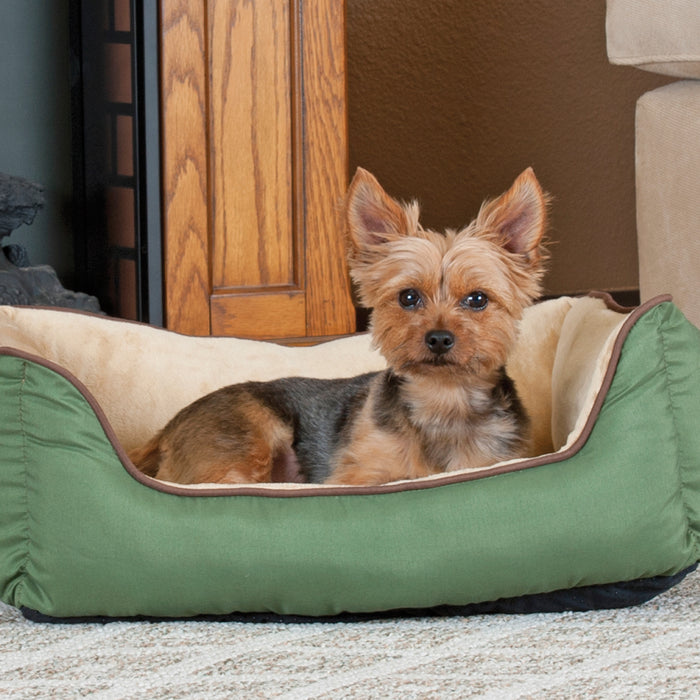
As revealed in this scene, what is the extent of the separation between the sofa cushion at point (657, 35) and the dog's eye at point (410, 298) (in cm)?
88

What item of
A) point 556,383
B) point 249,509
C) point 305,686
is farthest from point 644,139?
point 305,686

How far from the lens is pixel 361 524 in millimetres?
1504

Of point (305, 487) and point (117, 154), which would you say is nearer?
point (305, 487)

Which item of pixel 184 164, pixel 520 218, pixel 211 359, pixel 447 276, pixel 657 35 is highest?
pixel 657 35

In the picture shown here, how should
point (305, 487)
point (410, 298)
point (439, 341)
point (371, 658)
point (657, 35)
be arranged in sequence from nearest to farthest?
point (371, 658) < point (305, 487) < point (439, 341) < point (410, 298) < point (657, 35)

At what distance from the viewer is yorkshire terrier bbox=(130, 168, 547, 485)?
6.37 feet

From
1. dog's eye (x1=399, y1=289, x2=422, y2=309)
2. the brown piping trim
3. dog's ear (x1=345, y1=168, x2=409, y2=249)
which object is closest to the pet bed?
the brown piping trim

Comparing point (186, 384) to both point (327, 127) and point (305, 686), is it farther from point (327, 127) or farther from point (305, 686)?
point (305, 686)

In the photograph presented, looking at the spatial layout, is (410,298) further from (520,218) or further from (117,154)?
(117,154)

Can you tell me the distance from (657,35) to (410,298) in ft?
3.00

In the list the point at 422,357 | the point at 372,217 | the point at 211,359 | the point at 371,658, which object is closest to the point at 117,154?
the point at 211,359

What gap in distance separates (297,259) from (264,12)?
0.67 meters

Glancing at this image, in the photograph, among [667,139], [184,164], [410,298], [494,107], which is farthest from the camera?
[494,107]

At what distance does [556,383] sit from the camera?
2.32 meters
